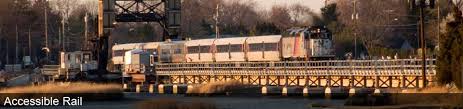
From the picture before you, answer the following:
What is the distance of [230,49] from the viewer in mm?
94250

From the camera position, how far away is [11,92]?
203 feet

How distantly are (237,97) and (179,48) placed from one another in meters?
32.9

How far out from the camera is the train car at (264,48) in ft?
286

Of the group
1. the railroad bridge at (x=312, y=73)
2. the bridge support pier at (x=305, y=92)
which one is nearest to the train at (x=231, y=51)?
the railroad bridge at (x=312, y=73)

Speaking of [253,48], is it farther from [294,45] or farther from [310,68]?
[310,68]

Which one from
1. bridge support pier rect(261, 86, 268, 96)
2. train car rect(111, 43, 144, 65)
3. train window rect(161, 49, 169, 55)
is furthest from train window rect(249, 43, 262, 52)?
train car rect(111, 43, 144, 65)

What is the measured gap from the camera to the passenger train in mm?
83188

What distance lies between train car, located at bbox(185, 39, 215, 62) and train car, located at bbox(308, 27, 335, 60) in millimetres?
15575

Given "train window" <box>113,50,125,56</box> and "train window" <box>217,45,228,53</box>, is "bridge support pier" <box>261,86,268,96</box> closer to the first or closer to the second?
"train window" <box>217,45,228,53</box>

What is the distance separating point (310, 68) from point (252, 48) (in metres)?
18.5

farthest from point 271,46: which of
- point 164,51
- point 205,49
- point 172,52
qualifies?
point 164,51

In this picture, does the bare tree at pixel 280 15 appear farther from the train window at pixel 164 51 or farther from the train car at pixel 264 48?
the train car at pixel 264 48

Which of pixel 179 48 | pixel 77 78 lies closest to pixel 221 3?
pixel 179 48

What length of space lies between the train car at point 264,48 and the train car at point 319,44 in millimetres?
4198
